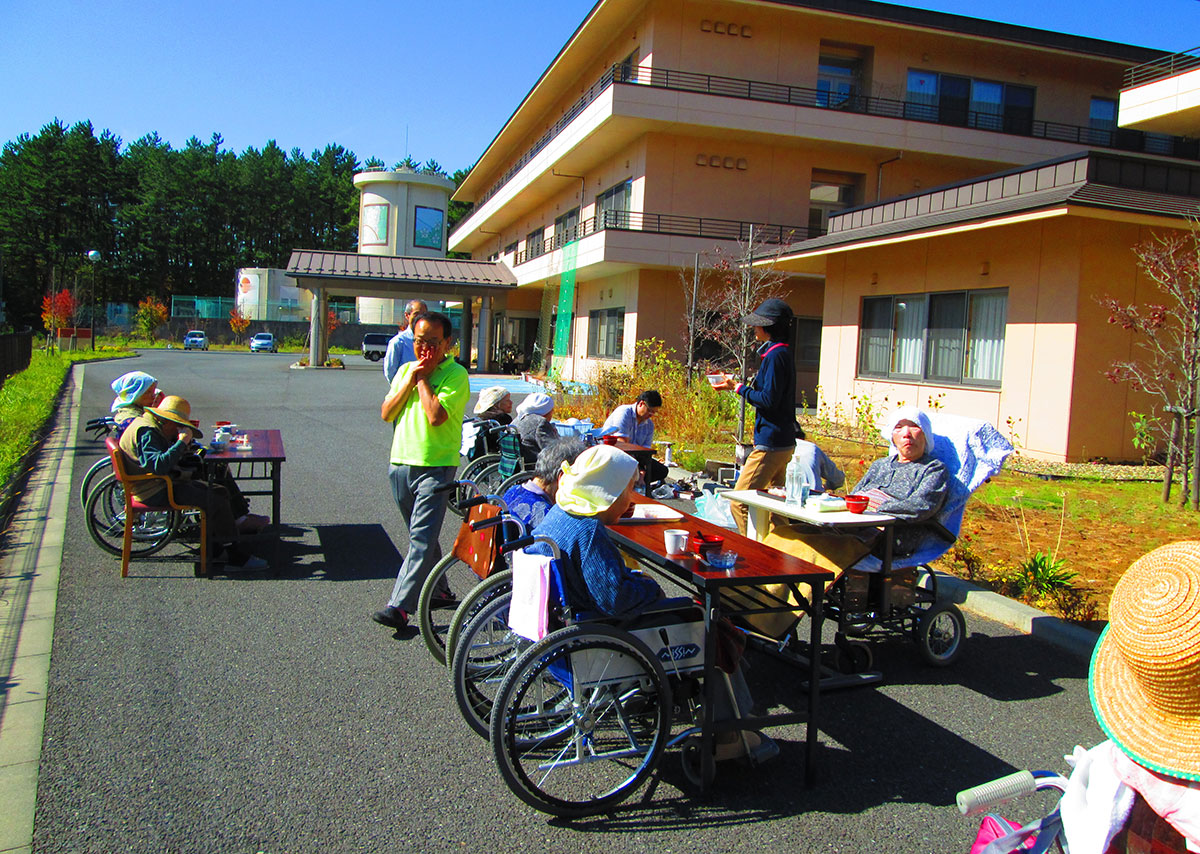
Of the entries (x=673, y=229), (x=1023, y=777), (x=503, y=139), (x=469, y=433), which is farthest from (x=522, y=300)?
(x=1023, y=777)

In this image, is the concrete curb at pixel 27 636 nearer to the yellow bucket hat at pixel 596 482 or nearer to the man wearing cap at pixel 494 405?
the yellow bucket hat at pixel 596 482

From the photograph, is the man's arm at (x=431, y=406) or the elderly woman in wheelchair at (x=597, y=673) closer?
the elderly woman in wheelchair at (x=597, y=673)

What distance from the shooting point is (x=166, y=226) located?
233 ft

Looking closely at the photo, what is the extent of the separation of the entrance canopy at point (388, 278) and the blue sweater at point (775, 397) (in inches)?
1089

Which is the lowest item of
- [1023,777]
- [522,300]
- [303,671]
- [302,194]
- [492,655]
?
[303,671]

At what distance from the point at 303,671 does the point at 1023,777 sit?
3565mm

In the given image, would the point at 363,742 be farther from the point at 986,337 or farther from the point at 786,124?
the point at 786,124

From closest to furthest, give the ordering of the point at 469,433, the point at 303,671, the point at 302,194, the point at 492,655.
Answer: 1. the point at 492,655
2. the point at 303,671
3. the point at 469,433
4. the point at 302,194

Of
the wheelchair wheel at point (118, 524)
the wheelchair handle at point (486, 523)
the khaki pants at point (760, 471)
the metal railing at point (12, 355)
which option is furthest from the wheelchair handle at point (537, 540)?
the metal railing at point (12, 355)

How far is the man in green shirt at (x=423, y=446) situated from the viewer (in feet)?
16.0

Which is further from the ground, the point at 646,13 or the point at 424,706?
the point at 646,13

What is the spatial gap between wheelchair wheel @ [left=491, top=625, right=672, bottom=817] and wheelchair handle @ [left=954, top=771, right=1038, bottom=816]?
141cm

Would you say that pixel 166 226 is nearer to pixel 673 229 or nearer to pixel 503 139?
pixel 503 139

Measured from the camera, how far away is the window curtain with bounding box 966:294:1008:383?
43.3 ft
